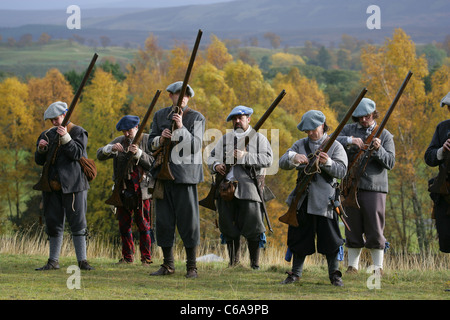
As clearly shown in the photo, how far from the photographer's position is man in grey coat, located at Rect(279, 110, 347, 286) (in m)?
7.52

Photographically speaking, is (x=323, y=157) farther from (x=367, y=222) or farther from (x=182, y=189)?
(x=182, y=189)

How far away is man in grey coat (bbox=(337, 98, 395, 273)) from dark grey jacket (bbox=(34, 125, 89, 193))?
3402mm

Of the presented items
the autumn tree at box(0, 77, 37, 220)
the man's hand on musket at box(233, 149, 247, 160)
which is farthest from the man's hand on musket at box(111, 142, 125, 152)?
the autumn tree at box(0, 77, 37, 220)

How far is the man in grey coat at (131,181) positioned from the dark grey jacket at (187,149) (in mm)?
1111

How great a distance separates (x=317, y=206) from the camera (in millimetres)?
7500

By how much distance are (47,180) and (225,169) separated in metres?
2.36

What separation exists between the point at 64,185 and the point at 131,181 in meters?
1.18

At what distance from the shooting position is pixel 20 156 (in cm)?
5278

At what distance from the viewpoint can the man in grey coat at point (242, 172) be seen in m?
8.73

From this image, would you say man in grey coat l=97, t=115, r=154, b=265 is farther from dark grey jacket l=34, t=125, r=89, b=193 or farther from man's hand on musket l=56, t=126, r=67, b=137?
man's hand on musket l=56, t=126, r=67, b=137

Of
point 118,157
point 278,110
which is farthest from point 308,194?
point 278,110

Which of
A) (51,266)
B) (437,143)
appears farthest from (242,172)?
(51,266)

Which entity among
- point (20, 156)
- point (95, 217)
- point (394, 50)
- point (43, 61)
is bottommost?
point (95, 217)

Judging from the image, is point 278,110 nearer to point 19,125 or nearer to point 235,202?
point 19,125
